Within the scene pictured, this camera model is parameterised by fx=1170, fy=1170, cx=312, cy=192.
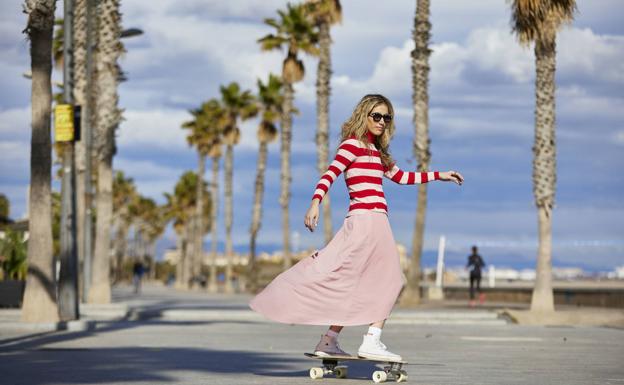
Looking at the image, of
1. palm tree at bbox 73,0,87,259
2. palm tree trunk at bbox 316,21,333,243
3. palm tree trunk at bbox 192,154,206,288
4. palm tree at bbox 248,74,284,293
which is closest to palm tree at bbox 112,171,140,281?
palm tree trunk at bbox 192,154,206,288

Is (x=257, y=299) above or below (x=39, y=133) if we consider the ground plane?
below

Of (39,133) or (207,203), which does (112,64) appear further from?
(207,203)

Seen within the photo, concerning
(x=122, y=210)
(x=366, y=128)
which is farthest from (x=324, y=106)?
(x=122, y=210)

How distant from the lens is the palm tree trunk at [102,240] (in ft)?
96.6

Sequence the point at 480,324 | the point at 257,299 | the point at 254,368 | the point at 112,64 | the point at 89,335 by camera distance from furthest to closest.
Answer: the point at 112,64 < the point at 480,324 < the point at 89,335 < the point at 254,368 < the point at 257,299

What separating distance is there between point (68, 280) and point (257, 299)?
11585 mm

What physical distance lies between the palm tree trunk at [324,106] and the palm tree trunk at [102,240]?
52.0ft

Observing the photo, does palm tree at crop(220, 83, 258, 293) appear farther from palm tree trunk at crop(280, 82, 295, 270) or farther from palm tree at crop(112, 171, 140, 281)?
palm tree at crop(112, 171, 140, 281)

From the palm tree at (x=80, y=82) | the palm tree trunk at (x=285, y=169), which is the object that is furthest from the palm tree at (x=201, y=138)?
the palm tree at (x=80, y=82)

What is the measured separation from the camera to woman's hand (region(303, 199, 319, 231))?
8.95 meters

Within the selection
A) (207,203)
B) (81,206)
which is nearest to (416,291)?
(81,206)

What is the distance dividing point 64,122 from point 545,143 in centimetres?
1227

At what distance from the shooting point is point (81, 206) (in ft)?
116

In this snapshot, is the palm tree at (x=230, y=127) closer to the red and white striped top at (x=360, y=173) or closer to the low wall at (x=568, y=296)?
the low wall at (x=568, y=296)
